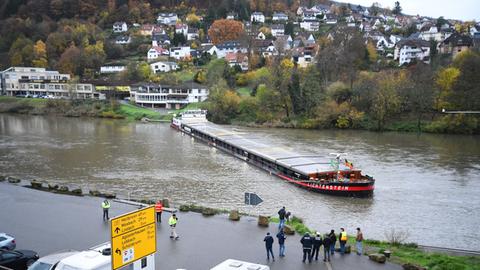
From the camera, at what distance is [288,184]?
28.3 meters

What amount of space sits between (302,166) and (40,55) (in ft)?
320

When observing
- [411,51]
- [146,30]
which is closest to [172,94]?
[411,51]

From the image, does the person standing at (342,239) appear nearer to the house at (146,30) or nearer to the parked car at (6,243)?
the parked car at (6,243)

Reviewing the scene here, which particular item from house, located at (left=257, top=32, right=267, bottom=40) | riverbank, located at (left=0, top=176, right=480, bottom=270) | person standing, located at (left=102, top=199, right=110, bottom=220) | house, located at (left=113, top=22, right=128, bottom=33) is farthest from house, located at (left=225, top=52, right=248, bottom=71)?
riverbank, located at (left=0, top=176, right=480, bottom=270)

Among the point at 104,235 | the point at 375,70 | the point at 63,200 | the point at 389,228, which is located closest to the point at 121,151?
the point at 63,200

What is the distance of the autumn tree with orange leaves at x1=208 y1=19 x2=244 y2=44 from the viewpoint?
117500 mm

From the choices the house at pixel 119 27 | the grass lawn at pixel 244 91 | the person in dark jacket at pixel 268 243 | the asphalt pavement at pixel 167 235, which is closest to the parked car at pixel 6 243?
the asphalt pavement at pixel 167 235

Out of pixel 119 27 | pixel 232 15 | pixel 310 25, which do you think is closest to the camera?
pixel 310 25

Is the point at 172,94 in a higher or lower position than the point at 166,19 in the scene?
lower

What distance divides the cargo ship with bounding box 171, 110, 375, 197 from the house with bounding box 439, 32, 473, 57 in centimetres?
5843

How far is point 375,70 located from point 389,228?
6237 centimetres

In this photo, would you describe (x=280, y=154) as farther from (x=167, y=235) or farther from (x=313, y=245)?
(x=313, y=245)

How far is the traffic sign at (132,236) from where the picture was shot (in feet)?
31.3

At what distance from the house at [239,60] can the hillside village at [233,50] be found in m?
0.21
